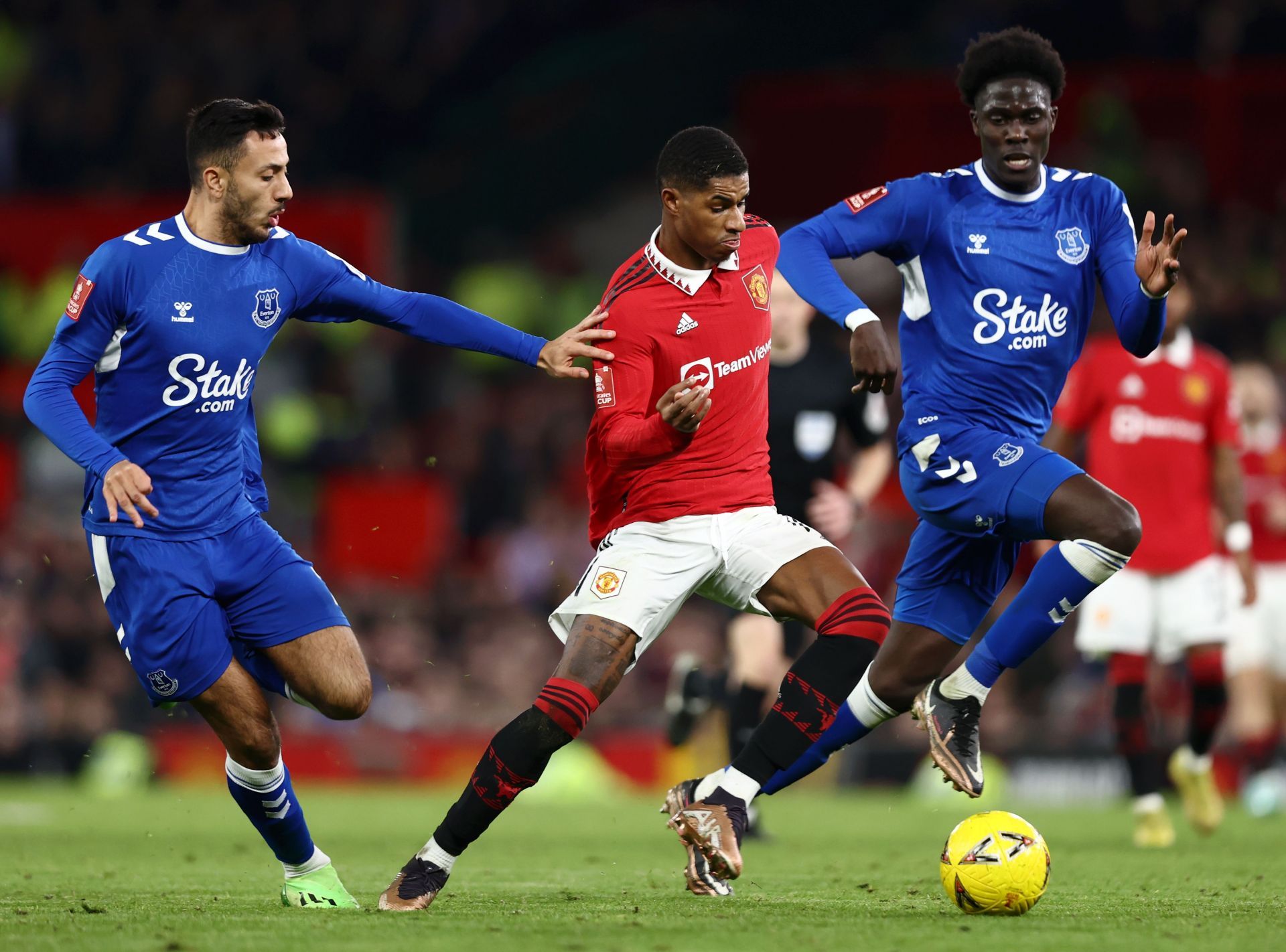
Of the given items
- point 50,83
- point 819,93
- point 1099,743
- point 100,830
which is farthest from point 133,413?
point 50,83

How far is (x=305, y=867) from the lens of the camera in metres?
6.29

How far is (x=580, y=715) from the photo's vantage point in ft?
19.2

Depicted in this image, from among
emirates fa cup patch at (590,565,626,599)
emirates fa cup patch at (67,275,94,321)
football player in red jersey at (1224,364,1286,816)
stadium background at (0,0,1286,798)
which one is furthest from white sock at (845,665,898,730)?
stadium background at (0,0,1286,798)

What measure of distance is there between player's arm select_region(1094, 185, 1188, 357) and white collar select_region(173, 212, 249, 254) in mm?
3041

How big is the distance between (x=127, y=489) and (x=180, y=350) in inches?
25.9

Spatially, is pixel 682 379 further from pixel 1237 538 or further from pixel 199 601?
pixel 1237 538

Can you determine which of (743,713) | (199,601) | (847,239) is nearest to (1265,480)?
(743,713)

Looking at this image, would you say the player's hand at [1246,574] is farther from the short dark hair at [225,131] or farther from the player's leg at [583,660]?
the short dark hair at [225,131]

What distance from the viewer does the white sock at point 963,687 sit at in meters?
6.82

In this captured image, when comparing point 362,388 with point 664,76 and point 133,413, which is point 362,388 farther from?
point 133,413

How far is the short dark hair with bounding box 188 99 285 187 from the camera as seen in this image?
244 inches

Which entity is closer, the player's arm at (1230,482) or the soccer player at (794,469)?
the soccer player at (794,469)

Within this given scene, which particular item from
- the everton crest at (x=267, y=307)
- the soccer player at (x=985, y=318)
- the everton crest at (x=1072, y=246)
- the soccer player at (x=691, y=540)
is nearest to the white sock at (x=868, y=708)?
the soccer player at (x=985, y=318)

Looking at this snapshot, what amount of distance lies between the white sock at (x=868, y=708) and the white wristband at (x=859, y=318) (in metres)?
1.52
